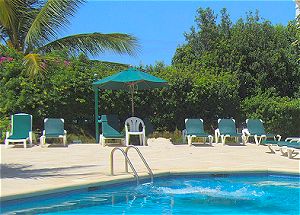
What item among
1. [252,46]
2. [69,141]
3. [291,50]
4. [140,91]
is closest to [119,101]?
[140,91]

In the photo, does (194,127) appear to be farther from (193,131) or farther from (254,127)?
(254,127)

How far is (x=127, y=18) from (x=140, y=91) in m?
2.78

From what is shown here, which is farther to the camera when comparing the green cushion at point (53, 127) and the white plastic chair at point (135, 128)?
the white plastic chair at point (135, 128)

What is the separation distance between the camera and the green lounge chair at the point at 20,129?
13.3 meters

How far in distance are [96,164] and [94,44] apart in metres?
8.73

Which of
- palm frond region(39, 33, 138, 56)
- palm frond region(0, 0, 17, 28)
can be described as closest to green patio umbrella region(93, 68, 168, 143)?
palm frond region(39, 33, 138, 56)

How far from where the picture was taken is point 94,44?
17562mm

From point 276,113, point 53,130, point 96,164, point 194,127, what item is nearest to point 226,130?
point 194,127

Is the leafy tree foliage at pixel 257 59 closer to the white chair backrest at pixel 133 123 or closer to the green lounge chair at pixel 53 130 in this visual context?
the white chair backrest at pixel 133 123

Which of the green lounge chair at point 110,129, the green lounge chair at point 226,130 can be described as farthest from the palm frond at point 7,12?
the green lounge chair at point 226,130

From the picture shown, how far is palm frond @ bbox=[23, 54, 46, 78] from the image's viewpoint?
14.1m

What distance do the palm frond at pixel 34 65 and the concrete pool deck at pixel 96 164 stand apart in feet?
8.22

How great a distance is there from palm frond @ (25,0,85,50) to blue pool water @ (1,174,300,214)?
1025cm

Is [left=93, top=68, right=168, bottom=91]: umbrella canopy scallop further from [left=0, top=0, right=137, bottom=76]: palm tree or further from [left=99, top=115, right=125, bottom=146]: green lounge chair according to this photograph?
[left=0, top=0, right=137, bottom=76]: palm tree
